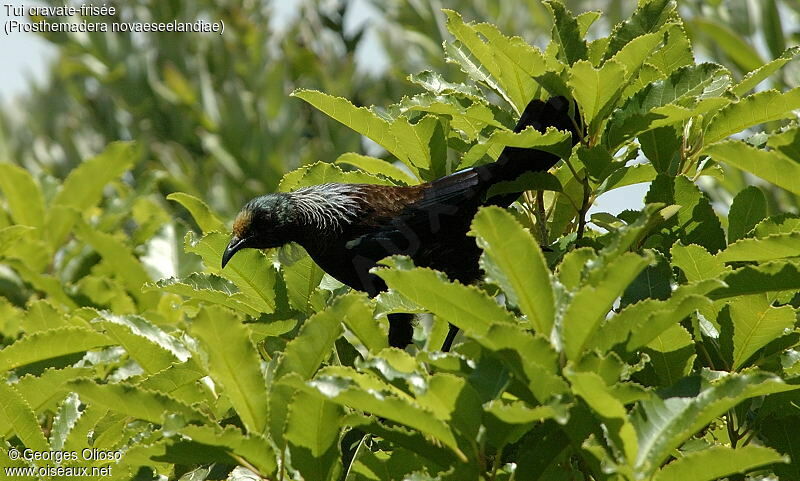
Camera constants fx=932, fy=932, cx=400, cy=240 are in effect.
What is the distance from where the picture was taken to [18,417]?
1798mm

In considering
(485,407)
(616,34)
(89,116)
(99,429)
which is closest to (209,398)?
(99,429)

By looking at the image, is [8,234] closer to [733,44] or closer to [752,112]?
[752,112]

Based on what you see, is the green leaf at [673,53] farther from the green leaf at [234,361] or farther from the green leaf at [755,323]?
the green leaf at [234,361]

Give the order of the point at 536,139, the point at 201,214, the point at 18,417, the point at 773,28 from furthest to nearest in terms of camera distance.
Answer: the point at 773,28
the point at 201,214
the point at 18,417
the point at 536,139

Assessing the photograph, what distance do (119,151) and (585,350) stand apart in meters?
2.68

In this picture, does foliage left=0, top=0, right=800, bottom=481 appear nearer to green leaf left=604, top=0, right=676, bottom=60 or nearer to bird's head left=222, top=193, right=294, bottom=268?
green leaf left=604, top=0, right=676, bottom=60

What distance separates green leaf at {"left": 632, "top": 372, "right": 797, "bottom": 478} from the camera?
1234 millimetres

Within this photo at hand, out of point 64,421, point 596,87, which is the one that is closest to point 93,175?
point 64,421

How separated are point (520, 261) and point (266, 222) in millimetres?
1766

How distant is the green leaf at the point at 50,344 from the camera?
2008mm

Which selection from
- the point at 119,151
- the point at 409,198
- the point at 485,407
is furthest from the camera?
the point at 119,151

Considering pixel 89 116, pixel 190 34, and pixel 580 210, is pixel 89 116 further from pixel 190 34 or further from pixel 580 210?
pixel 580 210

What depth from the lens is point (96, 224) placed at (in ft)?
12.0

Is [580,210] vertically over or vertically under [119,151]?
under
